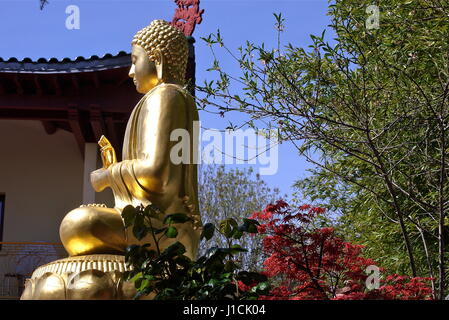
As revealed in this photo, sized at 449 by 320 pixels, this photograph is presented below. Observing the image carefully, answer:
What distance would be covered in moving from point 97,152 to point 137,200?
4447mm

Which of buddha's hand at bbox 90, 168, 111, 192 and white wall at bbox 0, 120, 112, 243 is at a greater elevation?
white wall at bbox 0, 120, 112, 243

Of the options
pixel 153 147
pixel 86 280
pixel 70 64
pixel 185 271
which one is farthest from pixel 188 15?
pixel 185 271

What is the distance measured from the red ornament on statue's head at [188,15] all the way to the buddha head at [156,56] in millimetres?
1650

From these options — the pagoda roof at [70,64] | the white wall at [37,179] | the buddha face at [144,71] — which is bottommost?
the buddha face at [144,71]

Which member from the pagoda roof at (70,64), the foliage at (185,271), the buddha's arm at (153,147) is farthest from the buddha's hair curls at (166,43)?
the pagoda roof at (70,64)

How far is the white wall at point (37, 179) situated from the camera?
9219mm

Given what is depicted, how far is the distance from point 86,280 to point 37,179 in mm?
5446

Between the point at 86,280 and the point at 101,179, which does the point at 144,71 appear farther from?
the point at 86,280

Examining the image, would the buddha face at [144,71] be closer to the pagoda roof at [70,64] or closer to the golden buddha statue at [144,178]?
the golden buddha statue at [144,178]

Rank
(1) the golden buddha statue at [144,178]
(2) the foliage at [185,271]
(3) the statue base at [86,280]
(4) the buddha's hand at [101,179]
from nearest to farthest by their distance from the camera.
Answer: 1. (2) the foliage at [185,271]
2. (3) the statue base at [86,280]
3. (1) the golden buddha statue at [144,178]
4. (4) the buddha's hand at [101,179]

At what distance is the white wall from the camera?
9.22 m

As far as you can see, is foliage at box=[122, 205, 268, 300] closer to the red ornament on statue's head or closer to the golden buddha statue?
the golden buddha statue

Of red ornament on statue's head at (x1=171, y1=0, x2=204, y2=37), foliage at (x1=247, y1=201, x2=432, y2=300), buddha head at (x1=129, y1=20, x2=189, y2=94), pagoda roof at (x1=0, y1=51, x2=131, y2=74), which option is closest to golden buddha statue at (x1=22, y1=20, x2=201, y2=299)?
buddha head at (x1=129, y1=20, x2=189, y2=94)

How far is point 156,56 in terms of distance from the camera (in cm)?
498
